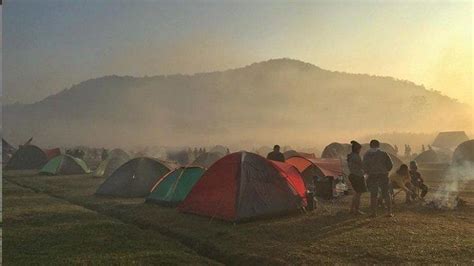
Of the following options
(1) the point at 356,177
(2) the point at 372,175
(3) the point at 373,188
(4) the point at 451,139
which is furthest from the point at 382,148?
(3) the point at 373,188

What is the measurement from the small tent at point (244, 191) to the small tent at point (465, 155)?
23300mm

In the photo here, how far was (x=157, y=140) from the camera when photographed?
559 feet

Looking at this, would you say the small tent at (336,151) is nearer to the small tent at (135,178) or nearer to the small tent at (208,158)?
the small tent at (208,158)

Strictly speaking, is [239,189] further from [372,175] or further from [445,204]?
[445,204]

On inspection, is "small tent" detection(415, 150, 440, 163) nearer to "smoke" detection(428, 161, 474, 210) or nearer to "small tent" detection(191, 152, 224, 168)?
"smoke" detection(428, 161, 474, 210)

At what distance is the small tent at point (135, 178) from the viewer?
2080cm

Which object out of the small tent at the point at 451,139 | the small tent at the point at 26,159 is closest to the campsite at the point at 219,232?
the small tent at the point at 26,159

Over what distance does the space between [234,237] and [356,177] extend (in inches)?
225

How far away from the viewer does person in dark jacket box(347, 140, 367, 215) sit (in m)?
14.5

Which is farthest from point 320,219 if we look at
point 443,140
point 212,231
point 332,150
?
point 443,140

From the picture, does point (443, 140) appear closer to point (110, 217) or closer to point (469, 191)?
point (469, 191)

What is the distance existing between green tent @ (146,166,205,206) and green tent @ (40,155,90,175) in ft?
73.2

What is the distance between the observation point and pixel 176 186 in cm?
1753

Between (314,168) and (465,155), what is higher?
(465,155)
